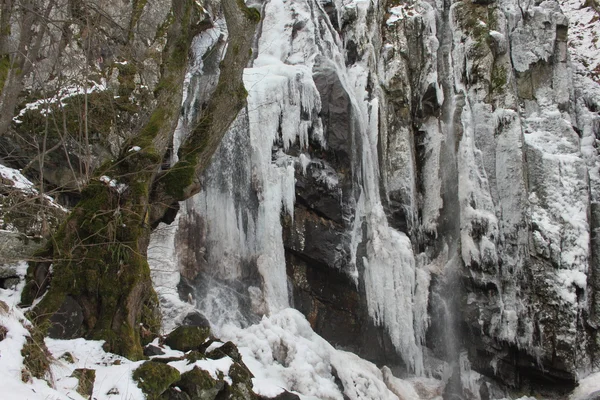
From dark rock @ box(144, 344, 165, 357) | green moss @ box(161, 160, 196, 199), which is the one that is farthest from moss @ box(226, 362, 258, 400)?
green moss @ box(161, 160, 196, 199)

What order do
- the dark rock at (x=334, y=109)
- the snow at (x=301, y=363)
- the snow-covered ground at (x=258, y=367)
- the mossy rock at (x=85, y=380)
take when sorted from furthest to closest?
the dark rock at (x=334, y=109) → the snow at (x=301, y=363) → the mossy rock at (x=85, y=380) → the snow-covered ground at (x=258, y=367)

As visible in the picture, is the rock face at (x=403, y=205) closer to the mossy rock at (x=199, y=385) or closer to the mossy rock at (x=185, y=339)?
the mossy rock at (x=185, y=339)

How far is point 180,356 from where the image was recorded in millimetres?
4777

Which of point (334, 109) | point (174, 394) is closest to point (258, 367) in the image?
point (174, 394)

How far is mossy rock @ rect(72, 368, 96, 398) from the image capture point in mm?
3501

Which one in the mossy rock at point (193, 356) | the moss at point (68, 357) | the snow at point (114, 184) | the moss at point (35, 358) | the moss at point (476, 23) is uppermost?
the moss at point (476, 23)

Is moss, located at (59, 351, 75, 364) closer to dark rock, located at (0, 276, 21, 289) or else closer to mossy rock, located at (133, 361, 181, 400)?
mossy rock, located at (133, 361, 181, 400)

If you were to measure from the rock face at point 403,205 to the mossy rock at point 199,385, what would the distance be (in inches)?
152

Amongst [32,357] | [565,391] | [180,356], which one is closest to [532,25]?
[565,391]

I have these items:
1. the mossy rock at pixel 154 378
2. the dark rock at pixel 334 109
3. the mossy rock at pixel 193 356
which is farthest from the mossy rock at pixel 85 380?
the dark rock at pixel 334 109

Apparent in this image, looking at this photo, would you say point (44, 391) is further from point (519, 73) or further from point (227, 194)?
point (519, 73)

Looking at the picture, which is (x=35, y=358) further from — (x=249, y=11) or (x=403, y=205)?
(x=403, y=205)

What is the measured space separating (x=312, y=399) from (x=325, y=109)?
5.76 meters

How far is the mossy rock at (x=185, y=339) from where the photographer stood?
5098mm
